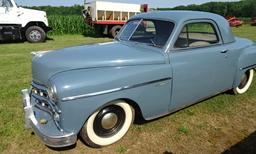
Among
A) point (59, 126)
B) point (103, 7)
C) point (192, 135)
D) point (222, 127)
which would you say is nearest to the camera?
point (59, 126)

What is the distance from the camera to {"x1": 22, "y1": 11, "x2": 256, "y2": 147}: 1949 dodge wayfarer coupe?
308cm

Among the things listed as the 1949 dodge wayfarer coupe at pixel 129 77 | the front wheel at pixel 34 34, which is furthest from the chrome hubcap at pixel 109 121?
the front wheel at pixel 34 34

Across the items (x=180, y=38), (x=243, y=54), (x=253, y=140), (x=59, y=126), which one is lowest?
(x=253, y=140)

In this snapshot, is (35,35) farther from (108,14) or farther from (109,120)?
(109,120)

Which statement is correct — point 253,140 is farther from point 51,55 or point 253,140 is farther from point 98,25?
point 98,25

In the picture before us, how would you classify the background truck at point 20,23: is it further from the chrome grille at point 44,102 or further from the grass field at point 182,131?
the chrome grille at point 44,102

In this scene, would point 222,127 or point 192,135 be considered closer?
point 192,135

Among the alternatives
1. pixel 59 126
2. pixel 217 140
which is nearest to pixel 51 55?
pixel 59 126

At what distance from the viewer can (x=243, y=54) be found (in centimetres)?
500

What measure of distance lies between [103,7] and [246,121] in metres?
14.1

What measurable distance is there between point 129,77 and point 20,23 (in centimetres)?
1171

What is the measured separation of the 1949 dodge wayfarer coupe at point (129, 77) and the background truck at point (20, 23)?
1017 centimetres

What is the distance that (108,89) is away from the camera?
320 centimetres

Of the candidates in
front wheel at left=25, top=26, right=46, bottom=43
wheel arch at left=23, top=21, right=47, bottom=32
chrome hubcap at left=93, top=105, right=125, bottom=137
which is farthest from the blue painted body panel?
wheel arch at left=23, top=21, right=47, bottom=32
